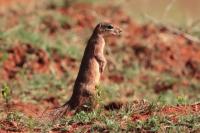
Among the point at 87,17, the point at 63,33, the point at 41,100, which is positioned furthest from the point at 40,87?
the point at 87,17

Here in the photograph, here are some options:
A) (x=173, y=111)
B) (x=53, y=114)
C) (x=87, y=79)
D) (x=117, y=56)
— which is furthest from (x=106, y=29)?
(x=117, y=56)

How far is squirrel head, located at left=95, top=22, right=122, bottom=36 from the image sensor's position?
30.7 ft

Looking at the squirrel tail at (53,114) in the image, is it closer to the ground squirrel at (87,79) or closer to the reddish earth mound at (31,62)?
the ground squirrel at (87,79)

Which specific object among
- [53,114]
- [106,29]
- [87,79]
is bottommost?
[53,114]

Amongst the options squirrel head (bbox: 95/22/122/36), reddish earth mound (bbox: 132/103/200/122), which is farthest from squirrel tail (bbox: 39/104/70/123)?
squirrel head (bbox: 95/22/122/36)

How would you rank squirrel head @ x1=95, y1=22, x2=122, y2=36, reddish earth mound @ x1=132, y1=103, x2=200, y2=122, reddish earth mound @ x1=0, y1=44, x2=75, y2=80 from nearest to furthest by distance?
reddish earth mound @ x1=132, y1=103, x2=200, y2=122 < squirrel head @ x1=95, y1=22, x2=122, y2=36 < reddish earth mound @ x1=0, y1=44, x2=75, y2=80

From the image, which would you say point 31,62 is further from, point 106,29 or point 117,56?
point 106,29

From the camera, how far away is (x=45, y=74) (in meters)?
12.1

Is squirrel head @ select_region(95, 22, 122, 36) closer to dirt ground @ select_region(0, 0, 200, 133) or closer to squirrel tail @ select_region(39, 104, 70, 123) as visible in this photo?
squirrel tail @ select_region(39, 104, 70, 123)

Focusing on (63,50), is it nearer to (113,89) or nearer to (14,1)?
(113,89)

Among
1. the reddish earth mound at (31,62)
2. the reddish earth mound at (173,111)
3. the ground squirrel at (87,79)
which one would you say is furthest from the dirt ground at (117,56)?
the reddish earth mound at (173,111)

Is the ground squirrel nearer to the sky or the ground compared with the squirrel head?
nearer to the ground

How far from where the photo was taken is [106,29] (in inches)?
369

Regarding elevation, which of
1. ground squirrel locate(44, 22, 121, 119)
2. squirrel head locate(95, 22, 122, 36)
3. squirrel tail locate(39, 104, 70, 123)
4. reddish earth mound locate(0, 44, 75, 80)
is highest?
squirrel head locate(95, 22, 122, 36)
